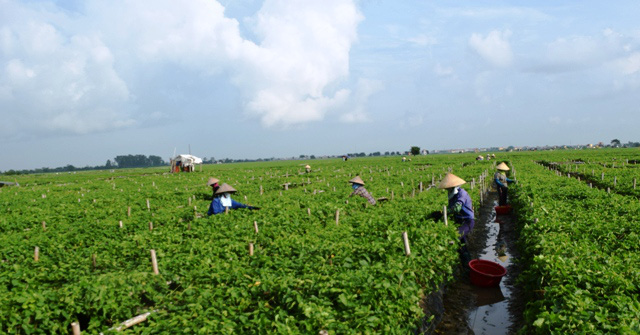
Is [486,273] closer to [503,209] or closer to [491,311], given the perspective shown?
[491,311]

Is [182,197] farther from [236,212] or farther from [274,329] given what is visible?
[274,329]

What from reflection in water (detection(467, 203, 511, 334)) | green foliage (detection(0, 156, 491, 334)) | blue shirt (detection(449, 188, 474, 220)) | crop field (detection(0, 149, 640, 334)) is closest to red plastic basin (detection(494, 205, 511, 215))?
crop field (detection(0, 149, 640, 334))

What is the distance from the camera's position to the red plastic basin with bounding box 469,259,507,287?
8.73 metres

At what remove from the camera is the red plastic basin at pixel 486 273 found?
28.7 ft

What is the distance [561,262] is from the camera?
6.16m

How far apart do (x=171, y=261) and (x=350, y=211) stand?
24.5ft

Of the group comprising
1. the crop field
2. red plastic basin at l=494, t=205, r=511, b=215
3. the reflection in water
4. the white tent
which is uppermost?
the white tent

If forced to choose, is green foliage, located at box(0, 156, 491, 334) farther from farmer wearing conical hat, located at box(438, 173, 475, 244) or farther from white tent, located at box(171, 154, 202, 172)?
white tent, located at box(171, 154, 202, 172)

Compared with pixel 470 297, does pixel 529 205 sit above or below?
above

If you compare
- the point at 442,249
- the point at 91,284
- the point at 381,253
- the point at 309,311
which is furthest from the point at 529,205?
the point at 91,284

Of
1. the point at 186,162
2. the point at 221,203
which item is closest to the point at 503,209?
the point at 221,203

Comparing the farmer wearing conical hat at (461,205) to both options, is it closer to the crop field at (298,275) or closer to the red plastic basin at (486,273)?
the crop field at (298,275)

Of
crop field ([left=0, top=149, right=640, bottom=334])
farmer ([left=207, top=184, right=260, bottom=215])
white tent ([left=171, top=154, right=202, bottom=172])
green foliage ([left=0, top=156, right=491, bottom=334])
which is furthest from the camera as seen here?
white tent ([left=171, top=154, right=202, bottom=172])

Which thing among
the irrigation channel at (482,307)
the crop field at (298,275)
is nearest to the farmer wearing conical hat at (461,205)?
the crop field at (298,275)
